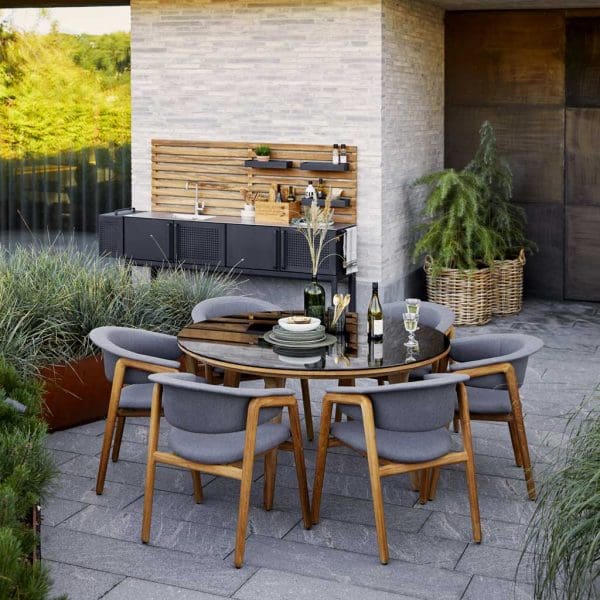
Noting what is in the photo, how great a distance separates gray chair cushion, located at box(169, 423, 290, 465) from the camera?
4.75 meters

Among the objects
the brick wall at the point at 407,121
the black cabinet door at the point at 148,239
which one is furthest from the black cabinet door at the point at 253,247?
the brick wall at the point at 407,121

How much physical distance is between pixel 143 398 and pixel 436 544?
66.4 inches

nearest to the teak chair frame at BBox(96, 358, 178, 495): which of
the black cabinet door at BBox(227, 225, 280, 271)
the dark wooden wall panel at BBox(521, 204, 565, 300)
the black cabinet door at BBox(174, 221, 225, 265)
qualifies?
the black cabinet door at BBox(227, 225, 280, 271)

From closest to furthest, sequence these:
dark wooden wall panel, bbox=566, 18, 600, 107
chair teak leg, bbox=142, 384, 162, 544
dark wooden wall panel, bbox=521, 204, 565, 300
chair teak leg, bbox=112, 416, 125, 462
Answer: chair teak leg, bbox=142, 384, 162, 544 → chair teak leg, bbox=112, 416, 125, 462 → dark wooden wall panel, bbox=566, 18, 600, 107 → dark wooden wall panel, bbox=521, 204, 565, 300

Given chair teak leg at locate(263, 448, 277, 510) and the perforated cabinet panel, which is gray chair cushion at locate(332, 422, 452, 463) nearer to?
chair teak leg at locate(263, 448, 277, 510)

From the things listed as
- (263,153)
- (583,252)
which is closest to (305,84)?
(263,153)

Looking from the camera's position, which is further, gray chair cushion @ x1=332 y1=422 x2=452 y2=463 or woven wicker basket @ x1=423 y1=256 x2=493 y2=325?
woven wicker basket @ x1=423 y1=256 x2=493 y2=325

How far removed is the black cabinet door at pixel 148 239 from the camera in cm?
974

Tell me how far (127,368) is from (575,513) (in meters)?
2.70

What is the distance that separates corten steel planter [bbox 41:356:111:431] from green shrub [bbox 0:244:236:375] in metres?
0.08

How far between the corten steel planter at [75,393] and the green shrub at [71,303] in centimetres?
8

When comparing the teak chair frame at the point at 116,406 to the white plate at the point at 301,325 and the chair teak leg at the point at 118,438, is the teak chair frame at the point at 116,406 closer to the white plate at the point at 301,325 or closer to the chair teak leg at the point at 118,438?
the chair teak leg at the point at 118,438

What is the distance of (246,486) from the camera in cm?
470

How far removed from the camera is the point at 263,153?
9695mm
